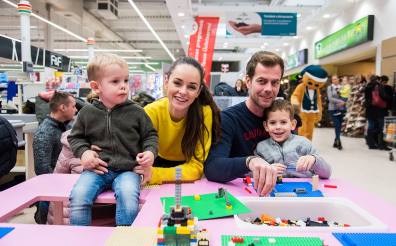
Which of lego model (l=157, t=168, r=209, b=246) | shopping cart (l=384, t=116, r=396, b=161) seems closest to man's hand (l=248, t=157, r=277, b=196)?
lego model (l=157, t=168, r=209, b=246)

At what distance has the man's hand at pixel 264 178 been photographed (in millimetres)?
1284

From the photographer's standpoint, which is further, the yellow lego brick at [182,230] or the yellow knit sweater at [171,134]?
the yellow knit sweater at [171,134]

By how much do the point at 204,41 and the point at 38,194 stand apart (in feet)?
31.0

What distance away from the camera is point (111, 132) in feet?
5.54

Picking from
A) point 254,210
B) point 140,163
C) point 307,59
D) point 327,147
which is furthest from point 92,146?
point 307,59

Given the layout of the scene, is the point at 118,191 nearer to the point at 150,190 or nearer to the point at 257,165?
the point at 150,190

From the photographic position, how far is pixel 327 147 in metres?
7.65

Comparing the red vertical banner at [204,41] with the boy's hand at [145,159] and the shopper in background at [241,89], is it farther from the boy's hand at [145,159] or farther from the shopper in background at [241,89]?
the boy's hand at [145,159]

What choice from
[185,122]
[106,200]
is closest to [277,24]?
[185,122]

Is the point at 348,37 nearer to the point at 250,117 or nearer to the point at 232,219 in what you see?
the point at 250,117

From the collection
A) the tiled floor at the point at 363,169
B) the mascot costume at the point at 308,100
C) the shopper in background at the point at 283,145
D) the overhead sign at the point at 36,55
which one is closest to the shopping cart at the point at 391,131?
the tiled floor at the point at 363,169

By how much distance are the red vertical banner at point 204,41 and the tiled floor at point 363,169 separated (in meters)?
4.25

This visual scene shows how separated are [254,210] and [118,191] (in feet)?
1.84

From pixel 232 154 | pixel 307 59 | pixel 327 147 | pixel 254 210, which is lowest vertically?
pixel 327 147
